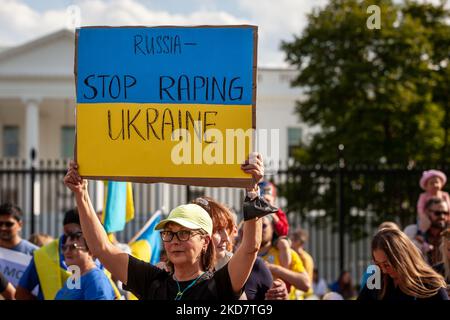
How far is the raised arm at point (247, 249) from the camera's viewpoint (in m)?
3.70

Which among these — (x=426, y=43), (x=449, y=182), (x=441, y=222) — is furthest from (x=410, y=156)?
(x=441, y=222)

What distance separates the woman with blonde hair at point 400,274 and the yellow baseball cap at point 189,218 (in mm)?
988

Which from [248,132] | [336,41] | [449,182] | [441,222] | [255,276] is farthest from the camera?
[336,41]

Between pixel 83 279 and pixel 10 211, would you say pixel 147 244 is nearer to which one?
pixel 10 211

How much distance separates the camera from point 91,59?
4.11 metres

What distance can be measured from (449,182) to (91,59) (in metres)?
14.0

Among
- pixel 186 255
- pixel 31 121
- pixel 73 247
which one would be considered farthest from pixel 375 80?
pixel 186 255

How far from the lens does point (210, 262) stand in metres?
3.98

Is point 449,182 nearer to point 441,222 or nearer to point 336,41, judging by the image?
point 336,41

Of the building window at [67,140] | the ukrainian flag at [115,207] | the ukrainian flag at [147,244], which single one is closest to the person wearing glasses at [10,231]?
the ukrainian flag at [115,207]

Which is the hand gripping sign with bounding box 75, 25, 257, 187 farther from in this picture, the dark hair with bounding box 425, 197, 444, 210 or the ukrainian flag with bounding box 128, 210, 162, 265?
the dark hair with bounding box 425, 197, 444, 210

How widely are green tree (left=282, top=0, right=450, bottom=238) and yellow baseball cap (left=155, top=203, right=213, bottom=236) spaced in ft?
58.4

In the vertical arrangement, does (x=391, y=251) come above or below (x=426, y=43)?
below

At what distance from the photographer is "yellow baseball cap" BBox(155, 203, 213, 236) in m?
3.83
